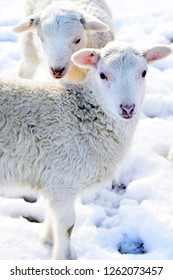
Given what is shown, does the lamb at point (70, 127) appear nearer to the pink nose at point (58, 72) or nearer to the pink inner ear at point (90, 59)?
the pink inner ear at point (90, 59)

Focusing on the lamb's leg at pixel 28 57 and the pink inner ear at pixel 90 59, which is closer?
the pink inner ear at pixel 90 59

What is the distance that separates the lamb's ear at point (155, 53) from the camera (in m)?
4.02

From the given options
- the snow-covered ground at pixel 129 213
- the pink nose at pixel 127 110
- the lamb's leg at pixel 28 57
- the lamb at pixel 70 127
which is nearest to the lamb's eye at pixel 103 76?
the lamb at pixel 70 127

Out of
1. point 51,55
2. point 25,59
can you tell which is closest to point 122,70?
point 51,55

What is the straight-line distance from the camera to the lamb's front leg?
4.06 m

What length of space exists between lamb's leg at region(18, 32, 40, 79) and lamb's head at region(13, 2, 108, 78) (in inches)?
31.9

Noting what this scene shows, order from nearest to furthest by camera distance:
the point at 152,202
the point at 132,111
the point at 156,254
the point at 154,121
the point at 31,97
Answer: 1. the point at 132,111
2. the point at 31,97
3. the point at 156,254
4. the point at 152,202
5. the point at 154,121

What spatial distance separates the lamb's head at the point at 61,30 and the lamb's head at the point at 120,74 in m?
0.77

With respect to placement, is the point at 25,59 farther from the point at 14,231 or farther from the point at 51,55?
the point at 14,231

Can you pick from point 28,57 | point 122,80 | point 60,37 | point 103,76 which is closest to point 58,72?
point 60,37

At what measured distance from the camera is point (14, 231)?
446cm

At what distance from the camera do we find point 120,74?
371 centimetres

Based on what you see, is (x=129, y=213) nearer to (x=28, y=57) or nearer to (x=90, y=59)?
(x=90, y=59)

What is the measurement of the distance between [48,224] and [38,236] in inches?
5.8
